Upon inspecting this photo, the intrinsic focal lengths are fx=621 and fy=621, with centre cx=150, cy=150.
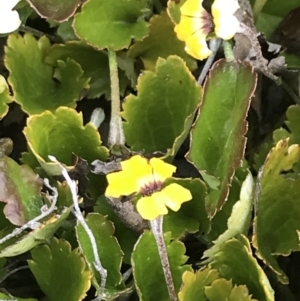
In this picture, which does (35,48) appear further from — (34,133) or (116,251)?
(116,251)

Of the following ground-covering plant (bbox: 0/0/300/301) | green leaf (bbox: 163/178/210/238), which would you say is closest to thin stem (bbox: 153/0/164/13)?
ground-covering plant (bbox: 0/0/300/301)

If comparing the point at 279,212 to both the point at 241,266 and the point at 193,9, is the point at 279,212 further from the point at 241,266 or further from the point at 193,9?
the point at 193,9

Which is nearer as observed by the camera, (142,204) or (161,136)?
(142,204)

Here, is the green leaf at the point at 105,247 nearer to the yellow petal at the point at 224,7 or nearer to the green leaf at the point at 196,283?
the green leaf at the point at 196,283

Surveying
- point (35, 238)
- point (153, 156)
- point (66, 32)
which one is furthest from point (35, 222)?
point (66, 32)

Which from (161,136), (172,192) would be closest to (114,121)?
(161,136)

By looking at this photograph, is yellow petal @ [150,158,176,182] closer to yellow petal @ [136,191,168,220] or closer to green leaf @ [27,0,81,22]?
yellow petal @ [136,191,168,220]

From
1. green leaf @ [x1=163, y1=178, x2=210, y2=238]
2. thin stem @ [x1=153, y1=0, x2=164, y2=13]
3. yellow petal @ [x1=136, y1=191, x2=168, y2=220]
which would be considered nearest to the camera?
yellow petal @ [x1=136, y1=191, x2=168, y2=220]
